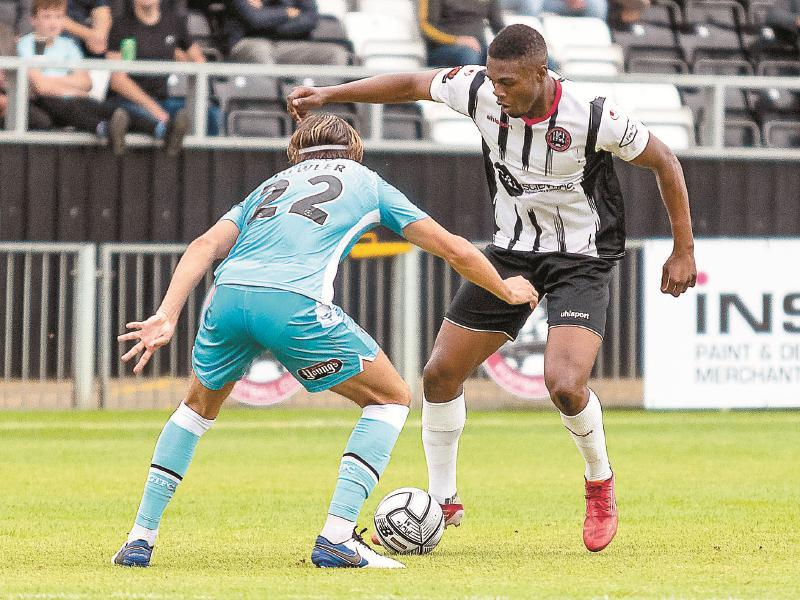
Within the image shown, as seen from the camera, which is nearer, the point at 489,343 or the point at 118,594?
the point at 118,594

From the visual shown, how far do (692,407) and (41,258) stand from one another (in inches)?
253

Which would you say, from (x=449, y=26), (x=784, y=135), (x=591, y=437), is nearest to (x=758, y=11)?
(x=784, y=135)

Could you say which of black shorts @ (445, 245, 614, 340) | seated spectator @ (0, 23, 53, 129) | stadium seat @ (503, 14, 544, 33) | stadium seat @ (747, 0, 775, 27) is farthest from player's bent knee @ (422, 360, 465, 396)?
stadium seat @ (747, 0, 775, 27)

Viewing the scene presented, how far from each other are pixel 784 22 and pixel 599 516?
533 inches

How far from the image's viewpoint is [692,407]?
50.9 ft

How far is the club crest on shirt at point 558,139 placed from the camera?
23.9ft

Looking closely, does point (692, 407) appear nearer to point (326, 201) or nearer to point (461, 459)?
point (461, 459)

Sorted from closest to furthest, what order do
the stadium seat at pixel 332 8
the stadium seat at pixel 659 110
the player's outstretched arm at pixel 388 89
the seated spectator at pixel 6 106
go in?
the player's outstretched arm at pixel 388 89 → the seated spectator at pixel 6 106 → the stadium seat at pixel 659 110 → the stadium seat at pixel 332 8

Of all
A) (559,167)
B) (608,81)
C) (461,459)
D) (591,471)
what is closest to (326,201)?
(559,167)

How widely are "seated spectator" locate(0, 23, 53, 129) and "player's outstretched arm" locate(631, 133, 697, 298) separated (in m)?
9.79

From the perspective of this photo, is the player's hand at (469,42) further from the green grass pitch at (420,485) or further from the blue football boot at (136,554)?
the blue football boot at (136,554)

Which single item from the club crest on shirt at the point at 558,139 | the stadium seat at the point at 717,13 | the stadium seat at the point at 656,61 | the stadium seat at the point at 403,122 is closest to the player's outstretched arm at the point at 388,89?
the club crest on shirt at the point at 558,139

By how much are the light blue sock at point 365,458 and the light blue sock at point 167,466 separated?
1.97 feet

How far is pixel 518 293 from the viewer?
6473mm
